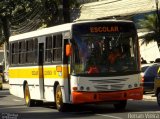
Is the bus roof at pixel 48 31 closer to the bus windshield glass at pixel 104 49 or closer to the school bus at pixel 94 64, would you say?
the school bus at pixel 94 64

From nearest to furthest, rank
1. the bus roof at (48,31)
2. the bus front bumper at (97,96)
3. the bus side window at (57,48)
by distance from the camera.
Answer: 1. the bus front bumper at (97,96)
2. the bus roof at (48,31)
3. the bus side window at (57,48)

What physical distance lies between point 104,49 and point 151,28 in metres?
24.0

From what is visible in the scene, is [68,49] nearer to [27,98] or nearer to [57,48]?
[57,48]

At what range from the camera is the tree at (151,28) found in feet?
143

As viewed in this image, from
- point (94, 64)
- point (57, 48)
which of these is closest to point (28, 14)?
point (57, 48)

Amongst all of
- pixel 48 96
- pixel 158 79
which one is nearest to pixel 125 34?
pixel 158 79

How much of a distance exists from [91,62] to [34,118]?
259 centimetres

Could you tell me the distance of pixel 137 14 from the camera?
159 feet

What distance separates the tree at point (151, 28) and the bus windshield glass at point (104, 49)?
22.1m

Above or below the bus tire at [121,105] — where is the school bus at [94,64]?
above

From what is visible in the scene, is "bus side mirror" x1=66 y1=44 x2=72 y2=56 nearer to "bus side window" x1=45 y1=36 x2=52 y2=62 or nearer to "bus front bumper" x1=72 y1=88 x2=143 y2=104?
"bus front bumper" x1=72 y1=88 x2=143 y2=104

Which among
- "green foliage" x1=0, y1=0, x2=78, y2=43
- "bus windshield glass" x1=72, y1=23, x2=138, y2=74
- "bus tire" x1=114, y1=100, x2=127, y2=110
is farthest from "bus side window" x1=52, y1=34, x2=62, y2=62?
"green foliage" x1=0, y1=0, x2=78, y2=43

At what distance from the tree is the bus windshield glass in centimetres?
2212

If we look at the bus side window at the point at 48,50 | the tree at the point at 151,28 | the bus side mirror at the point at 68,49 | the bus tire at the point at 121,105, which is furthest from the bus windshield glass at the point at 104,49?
the tree at the point at 151,28
